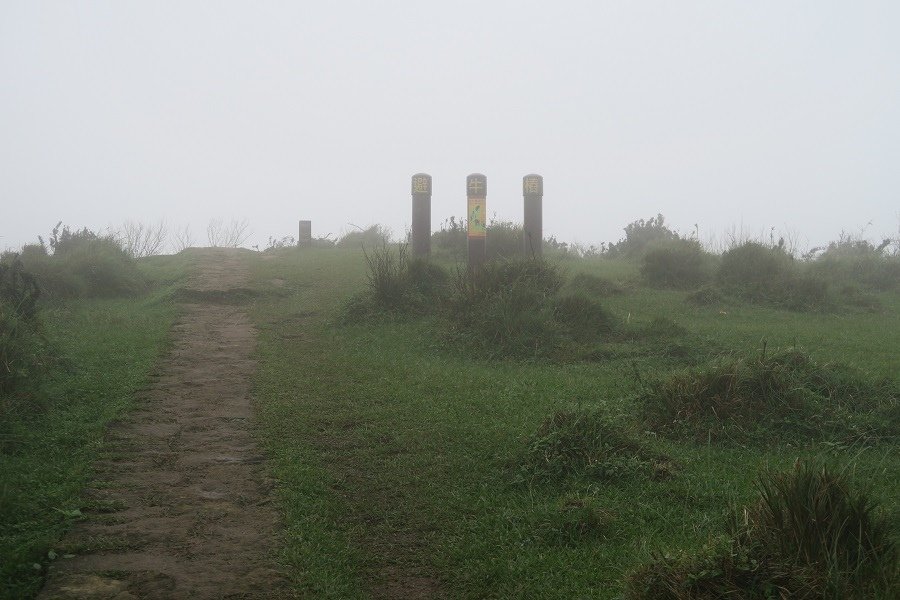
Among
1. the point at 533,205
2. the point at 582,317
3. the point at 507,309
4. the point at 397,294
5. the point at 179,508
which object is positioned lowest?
the point at 179,508

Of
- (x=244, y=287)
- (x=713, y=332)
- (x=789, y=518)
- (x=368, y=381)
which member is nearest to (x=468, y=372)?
(x=368, y=381)

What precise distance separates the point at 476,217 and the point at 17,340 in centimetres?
959

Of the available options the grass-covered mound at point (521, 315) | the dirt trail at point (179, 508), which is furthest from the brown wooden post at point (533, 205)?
the dirt trail at point (179, 508)

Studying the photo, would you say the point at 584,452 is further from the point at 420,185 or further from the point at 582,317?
the point at 420,185

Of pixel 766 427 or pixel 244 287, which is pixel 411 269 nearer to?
pixel 244 287

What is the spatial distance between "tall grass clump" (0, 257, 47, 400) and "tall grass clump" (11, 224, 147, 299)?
11.0 feet

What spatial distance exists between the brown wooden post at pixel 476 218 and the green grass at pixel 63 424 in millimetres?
6040

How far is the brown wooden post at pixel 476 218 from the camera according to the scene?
1568 centimetres

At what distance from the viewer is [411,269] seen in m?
13.4

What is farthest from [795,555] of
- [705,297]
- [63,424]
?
[705,297]

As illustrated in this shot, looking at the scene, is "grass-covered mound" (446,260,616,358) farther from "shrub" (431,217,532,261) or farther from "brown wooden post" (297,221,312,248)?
"brown wooden post" (297,221,312,248)

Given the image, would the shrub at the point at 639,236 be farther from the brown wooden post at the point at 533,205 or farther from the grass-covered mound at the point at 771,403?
the grass-covered mound at the point at 771,403

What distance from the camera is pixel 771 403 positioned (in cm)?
706

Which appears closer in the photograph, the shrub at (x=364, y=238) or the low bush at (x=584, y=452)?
the low bush at (x=584, y=452)
